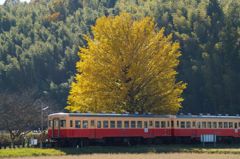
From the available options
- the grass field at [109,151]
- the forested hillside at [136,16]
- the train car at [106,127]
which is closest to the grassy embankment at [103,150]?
the grass field at [109,151]

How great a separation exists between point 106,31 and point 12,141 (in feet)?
42.8

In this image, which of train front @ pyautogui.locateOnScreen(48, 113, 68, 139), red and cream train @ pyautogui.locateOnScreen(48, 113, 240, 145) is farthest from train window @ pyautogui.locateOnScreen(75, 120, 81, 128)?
train front @ pyautogui.locateOnScreen(48, 113, 68, 139)

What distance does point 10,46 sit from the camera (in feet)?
483

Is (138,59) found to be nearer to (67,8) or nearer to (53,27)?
(53,27)

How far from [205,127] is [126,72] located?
8.59m

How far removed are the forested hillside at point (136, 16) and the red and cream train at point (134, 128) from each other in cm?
3195

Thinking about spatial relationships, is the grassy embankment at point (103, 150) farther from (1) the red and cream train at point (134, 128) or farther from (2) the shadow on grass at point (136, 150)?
(1) the red and cream train at point (134, 128)

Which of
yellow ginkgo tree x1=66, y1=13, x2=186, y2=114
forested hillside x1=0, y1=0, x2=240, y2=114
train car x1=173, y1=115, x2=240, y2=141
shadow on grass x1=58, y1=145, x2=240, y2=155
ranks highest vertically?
forested hillside x1=0, y1=0, x2=240, y2=114

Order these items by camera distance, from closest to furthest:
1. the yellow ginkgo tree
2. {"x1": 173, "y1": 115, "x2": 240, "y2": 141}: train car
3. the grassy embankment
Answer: the grassy embankment
{"x1": 173, "y1": 115, "x2": 240, "y2": 141}: train car
the yellow ginkgo tree

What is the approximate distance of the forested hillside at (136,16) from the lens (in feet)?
318

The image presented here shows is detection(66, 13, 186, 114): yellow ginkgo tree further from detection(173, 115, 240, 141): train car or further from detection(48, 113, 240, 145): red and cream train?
detection(48, 113, 240, 145): red and cream train

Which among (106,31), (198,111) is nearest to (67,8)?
(198,111)

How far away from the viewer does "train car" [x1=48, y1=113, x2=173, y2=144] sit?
171ft

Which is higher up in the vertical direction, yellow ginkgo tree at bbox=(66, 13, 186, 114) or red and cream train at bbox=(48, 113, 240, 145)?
yellow ginkgo tree at bbox=(66, 13, 186, 114)
